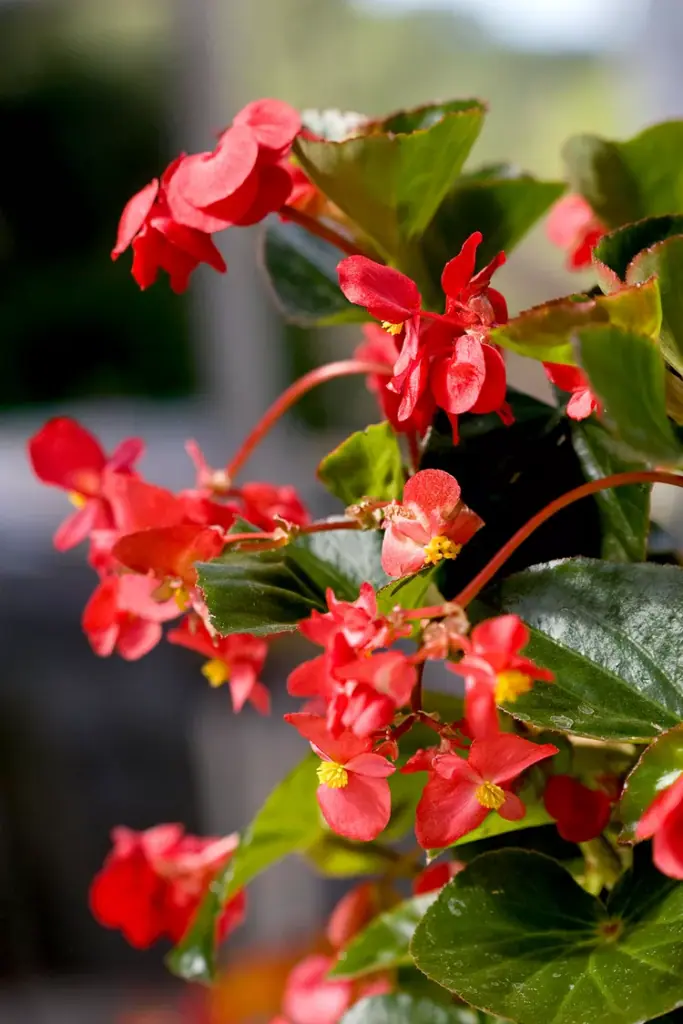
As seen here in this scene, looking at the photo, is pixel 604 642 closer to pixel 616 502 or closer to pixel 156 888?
pixel 616 502

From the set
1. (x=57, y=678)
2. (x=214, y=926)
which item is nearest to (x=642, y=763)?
(x=214, y=926)

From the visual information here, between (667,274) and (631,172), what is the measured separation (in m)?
0.15

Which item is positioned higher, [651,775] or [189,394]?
[651,775]

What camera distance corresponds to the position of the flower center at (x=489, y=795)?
26 cm

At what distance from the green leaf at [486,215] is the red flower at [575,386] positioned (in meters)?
0.09

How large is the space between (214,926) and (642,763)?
0.26m

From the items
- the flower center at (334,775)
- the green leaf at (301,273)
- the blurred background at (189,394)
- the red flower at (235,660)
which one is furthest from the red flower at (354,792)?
the blurred background at (189,394)

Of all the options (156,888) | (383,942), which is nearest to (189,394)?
(156,888)

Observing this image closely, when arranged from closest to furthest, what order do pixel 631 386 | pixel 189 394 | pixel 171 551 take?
pixel 631 386 < pixel 171 551 < pixel 189 394

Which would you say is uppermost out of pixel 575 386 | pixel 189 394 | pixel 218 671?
pixel 575 386

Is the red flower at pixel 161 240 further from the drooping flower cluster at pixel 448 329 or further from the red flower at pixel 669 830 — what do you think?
the red flower at pixel 669 830

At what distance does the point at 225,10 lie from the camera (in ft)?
5.50

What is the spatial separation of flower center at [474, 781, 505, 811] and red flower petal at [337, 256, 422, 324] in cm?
13

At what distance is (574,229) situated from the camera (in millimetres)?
488
